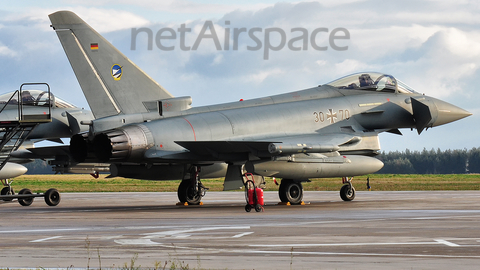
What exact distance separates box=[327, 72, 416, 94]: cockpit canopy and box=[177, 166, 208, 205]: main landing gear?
5689 mm

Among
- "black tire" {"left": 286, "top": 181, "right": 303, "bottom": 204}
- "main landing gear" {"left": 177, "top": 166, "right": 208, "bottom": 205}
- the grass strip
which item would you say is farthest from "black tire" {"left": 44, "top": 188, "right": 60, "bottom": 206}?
"black tire" {"left": 286, "top": 181, "right": 303, "bottom": 204}

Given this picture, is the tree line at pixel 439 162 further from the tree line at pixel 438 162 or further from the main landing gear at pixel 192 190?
the main landing gear at pixel 192 190

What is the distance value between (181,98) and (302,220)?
711 cm

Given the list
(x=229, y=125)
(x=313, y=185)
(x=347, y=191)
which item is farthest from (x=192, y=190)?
(x=313, y=185)

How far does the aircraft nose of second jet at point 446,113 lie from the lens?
21750 mm

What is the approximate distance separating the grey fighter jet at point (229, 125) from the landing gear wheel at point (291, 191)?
3 cm

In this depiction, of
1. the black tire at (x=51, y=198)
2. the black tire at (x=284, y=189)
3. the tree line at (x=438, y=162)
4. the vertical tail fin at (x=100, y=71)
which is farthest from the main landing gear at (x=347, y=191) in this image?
the tree line at (x=438, y=162)

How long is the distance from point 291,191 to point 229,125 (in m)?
3.06

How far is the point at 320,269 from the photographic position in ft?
22.4

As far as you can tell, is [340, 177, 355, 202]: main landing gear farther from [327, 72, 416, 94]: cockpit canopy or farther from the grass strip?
the grass strip

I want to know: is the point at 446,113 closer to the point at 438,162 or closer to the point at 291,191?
the point at 291,191

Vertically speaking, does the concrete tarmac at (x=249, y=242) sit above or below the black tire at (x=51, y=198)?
below

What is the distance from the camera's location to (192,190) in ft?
68.8

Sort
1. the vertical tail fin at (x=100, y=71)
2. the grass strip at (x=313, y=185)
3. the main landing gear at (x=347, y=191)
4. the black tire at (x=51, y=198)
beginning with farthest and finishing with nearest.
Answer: the grass strip at (x=313, y=185), the main landing gear at (x=347, y=191), the black tire at (x=51, y=198), the vertical tail fin at (x=100, y=71)
